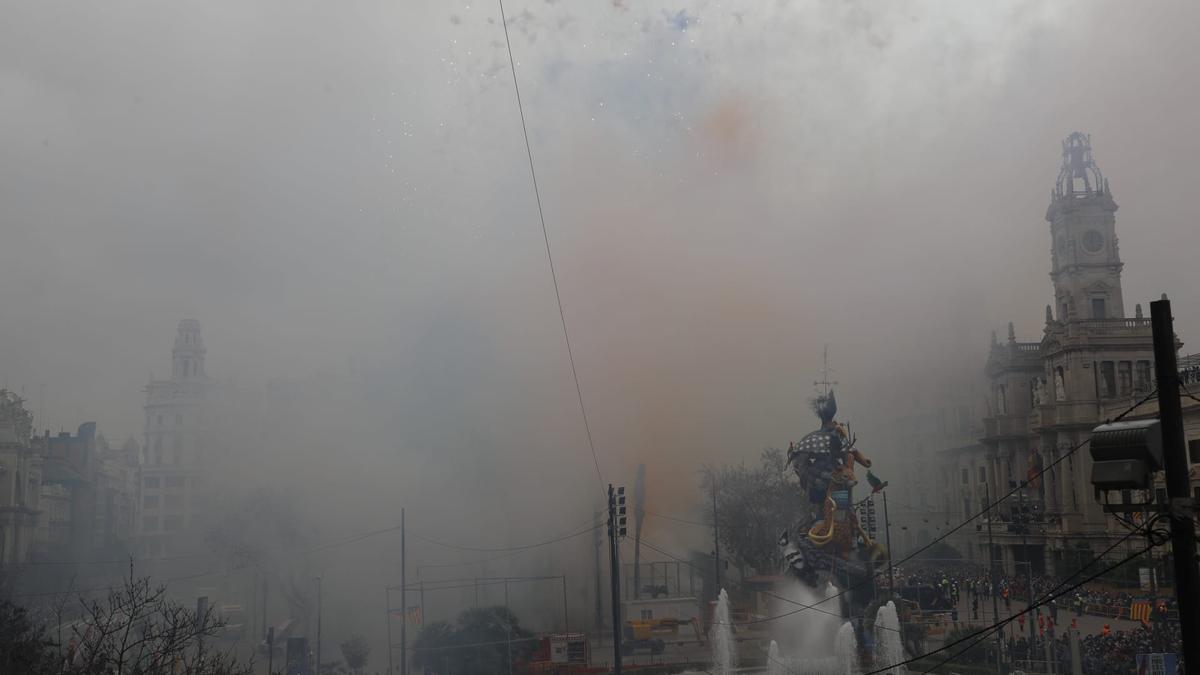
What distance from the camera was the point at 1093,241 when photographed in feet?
242

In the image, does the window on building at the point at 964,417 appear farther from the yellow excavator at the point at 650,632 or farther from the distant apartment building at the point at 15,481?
the distant apartment building at the point at 15,481

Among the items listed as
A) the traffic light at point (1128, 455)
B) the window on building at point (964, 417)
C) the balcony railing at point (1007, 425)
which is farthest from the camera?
the window on building at point (964, 417)

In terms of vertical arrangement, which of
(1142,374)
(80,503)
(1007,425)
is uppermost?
Result: (1142,374)

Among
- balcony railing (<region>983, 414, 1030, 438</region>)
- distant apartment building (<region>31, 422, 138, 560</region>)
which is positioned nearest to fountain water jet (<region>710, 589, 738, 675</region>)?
balcony railing (<region>983, 414, 1030, 438</region>)

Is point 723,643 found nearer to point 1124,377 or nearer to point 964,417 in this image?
point 1124,377

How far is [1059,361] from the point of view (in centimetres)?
7012

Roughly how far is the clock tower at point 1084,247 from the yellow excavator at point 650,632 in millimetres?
37992

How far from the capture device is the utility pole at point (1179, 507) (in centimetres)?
913

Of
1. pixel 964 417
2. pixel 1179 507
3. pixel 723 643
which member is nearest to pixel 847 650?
pixel 723 643

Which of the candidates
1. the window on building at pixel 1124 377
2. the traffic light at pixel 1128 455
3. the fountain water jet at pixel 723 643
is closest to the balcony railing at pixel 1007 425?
the window on building at pixel 1124 377

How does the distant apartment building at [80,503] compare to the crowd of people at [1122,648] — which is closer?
the crowd of people at [1122,648]

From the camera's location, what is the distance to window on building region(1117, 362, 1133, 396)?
66938 mm

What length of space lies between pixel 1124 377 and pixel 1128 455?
65.3 meters

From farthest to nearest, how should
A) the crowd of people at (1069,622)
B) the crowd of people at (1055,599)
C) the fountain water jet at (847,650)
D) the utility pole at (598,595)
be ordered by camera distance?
the utility pole at (598,595) → the crowd of people at (1055,599) → the fountain water jet at (847,650) → the crowd of people at (1069,622)
